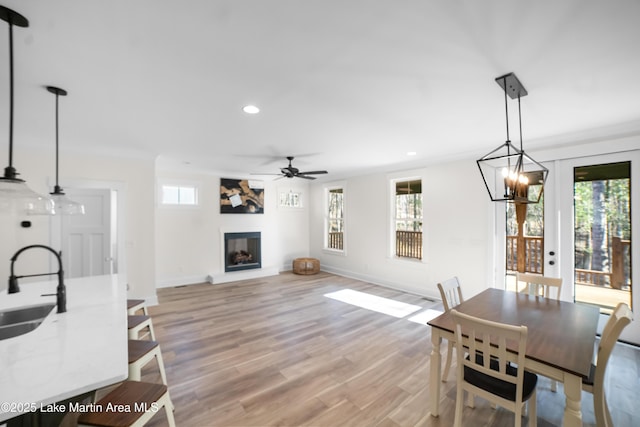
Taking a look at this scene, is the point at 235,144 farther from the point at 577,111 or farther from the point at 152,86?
the point at 577,111

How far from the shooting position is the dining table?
140cm

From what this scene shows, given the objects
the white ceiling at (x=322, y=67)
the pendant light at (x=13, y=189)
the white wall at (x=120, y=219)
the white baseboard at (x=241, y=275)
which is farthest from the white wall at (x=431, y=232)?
the pendant light at (x=13, y=189)

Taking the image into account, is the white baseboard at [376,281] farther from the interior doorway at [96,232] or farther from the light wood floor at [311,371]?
the interior doorway at [96,232]

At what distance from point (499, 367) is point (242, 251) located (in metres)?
5.94

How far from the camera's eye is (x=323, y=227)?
7.22m

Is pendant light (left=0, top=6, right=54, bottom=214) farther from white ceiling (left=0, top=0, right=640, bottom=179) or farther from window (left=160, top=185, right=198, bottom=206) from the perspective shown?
window (left=160, top=185, right=198, bottom=206)

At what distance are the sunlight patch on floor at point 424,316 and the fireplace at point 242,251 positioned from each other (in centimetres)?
411

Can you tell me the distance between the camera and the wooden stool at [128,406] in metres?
1.13

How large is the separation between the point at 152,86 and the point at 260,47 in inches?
41.6

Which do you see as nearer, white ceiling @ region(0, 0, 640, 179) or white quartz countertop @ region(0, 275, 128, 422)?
white quartz countertop @ region(0, 275, 128, 422)

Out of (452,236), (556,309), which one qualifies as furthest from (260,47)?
(452,236)

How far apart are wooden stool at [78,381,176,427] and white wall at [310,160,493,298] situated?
4.36 metres

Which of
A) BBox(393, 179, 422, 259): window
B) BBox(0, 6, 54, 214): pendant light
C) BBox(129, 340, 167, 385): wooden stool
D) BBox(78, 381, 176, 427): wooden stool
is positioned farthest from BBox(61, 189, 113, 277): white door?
BBox(393, 179, 422, 259): window

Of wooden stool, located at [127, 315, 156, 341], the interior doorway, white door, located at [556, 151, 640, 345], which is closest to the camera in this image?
wooden stool, located at [127, 315, 156, 341]
